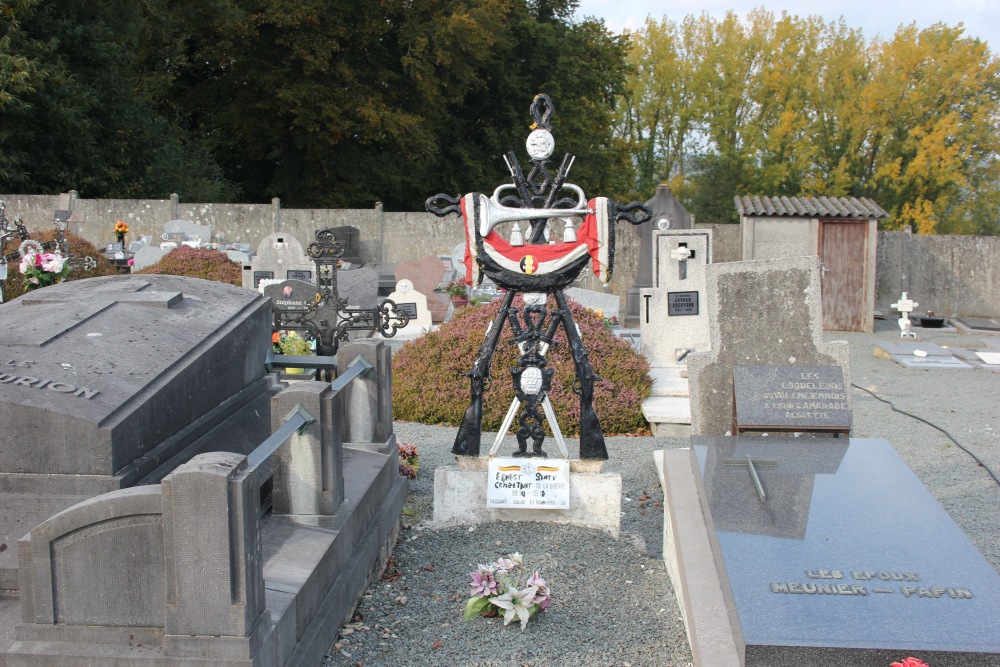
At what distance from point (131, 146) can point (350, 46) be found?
22.6ft

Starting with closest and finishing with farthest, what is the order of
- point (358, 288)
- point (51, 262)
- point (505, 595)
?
point (505, 595), point (51, 262), point (358, 288)

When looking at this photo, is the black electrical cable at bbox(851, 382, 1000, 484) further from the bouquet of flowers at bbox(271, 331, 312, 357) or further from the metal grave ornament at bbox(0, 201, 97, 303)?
the metal grave ornament at bbox(0, 201, 97, 303)

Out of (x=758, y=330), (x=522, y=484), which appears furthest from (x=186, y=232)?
(x=522, y=484)

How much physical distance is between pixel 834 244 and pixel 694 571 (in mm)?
14038

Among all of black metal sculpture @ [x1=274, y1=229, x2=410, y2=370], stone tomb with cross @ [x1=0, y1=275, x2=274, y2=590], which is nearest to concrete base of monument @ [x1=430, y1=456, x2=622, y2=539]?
stone tomb with cross @ [x1=0, y1=275, x2=274, y2=590]

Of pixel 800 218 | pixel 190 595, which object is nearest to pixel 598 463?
pixel 190 595

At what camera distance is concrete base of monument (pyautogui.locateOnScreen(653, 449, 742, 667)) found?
3549 mm

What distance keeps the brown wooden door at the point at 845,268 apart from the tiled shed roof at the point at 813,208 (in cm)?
21

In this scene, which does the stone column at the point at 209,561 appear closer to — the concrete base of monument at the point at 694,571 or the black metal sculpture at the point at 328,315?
the concrete base of monument at the point at 694,571

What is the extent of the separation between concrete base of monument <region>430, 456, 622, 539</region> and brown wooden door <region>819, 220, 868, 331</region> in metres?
12.6

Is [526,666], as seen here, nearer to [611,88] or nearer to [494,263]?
[494,263]

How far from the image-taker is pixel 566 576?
4883mm

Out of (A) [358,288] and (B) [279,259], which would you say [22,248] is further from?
(A) [358,288]

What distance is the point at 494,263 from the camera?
561 cm
